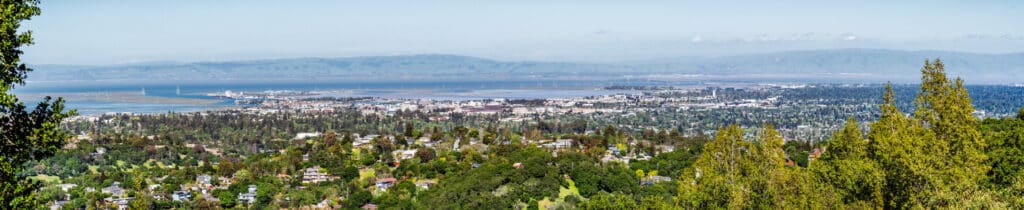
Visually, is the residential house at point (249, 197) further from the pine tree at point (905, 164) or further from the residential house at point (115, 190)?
the pine tree at point (905, 164)

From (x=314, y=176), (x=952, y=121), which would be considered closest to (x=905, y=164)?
(x=952, y=121)

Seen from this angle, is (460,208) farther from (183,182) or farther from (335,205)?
(183,182)

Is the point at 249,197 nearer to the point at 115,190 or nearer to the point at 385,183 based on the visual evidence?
the point at 385,183

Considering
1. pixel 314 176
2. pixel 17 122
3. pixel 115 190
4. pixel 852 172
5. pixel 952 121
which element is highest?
pixel 17 122

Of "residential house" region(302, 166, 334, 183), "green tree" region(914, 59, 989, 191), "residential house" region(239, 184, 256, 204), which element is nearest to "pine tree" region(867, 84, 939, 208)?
"green tree" region(914, 59, 989, 191)

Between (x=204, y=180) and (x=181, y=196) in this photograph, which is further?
(x=204, y=180)

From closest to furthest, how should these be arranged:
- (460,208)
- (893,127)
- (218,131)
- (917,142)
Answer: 1. (917,142)
2. (893,127)
3. (460,208)
4. (218,131)

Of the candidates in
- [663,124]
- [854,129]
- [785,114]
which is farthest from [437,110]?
[854,129]

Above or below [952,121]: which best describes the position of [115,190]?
below

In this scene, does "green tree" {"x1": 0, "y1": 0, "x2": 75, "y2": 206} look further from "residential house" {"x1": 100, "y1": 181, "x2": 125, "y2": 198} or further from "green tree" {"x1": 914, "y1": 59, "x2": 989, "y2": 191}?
"residential house" {"x1": 100, "y1": 181, "x2": 125, "y2": 198}
